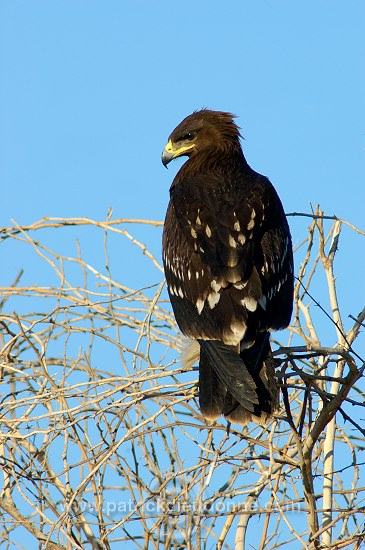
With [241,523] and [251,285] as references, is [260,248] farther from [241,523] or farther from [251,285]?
[241,523]

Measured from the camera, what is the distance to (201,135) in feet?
20.0

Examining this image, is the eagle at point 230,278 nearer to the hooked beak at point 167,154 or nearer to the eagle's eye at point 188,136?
the hooked beak at point 167,154

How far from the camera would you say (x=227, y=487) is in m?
4.23

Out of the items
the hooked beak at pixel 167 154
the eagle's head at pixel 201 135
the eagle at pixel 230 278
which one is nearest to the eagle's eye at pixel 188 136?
the eagle's head at pixel 201 135

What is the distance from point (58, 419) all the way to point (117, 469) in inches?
16.6

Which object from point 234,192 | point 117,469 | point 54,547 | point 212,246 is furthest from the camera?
point 234,192

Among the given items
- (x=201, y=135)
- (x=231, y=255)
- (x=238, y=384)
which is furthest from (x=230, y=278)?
(x=201, y=135)

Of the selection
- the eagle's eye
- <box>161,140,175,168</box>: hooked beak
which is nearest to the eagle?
<box>161,140,175,168</box>: hooked beak

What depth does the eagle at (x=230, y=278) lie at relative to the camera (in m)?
4.24

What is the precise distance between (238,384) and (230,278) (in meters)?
0.62

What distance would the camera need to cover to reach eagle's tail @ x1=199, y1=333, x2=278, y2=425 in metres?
4.14

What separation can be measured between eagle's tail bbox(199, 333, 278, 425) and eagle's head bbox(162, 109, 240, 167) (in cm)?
207

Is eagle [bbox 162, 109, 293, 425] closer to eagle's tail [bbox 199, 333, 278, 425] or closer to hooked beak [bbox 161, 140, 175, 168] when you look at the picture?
eagle's tail [bbox 199, 333, 278, 425]

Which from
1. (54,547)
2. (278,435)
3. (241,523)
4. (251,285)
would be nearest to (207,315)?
(251,285)
